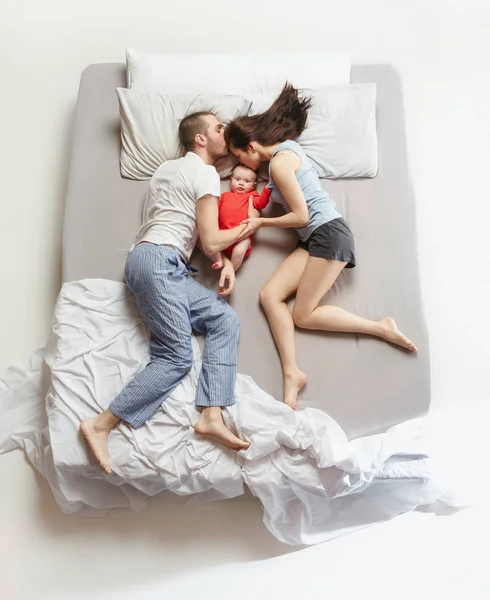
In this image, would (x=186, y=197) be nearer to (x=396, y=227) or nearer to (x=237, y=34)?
(x=396, y=227)

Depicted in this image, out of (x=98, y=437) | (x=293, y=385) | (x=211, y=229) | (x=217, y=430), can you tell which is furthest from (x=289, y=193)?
(x=98, y=437)

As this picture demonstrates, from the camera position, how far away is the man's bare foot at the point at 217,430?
165 cm

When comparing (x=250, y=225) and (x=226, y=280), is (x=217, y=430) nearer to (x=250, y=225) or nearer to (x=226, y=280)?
(x=226, y=280)

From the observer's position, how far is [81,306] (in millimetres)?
1814

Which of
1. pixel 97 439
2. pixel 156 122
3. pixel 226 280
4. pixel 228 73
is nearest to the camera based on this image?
pixel 97 439

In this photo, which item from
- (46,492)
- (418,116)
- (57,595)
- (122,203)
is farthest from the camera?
(418,116)

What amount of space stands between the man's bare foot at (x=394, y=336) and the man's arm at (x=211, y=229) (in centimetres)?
53

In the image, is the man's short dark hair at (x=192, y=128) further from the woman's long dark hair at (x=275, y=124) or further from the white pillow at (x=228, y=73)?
the white pillow at (x=228, y=73)

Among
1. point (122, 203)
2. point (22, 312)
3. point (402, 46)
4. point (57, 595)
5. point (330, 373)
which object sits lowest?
point (57, 595)

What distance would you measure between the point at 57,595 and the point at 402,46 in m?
2.42

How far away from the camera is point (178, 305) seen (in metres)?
1.73

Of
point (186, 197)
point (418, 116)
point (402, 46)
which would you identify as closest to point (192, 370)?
point (186, 197)

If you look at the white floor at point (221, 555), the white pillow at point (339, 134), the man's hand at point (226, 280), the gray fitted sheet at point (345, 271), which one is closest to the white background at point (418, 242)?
the white floor at point (221, 555)

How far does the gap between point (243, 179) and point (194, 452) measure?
89 centimetres
